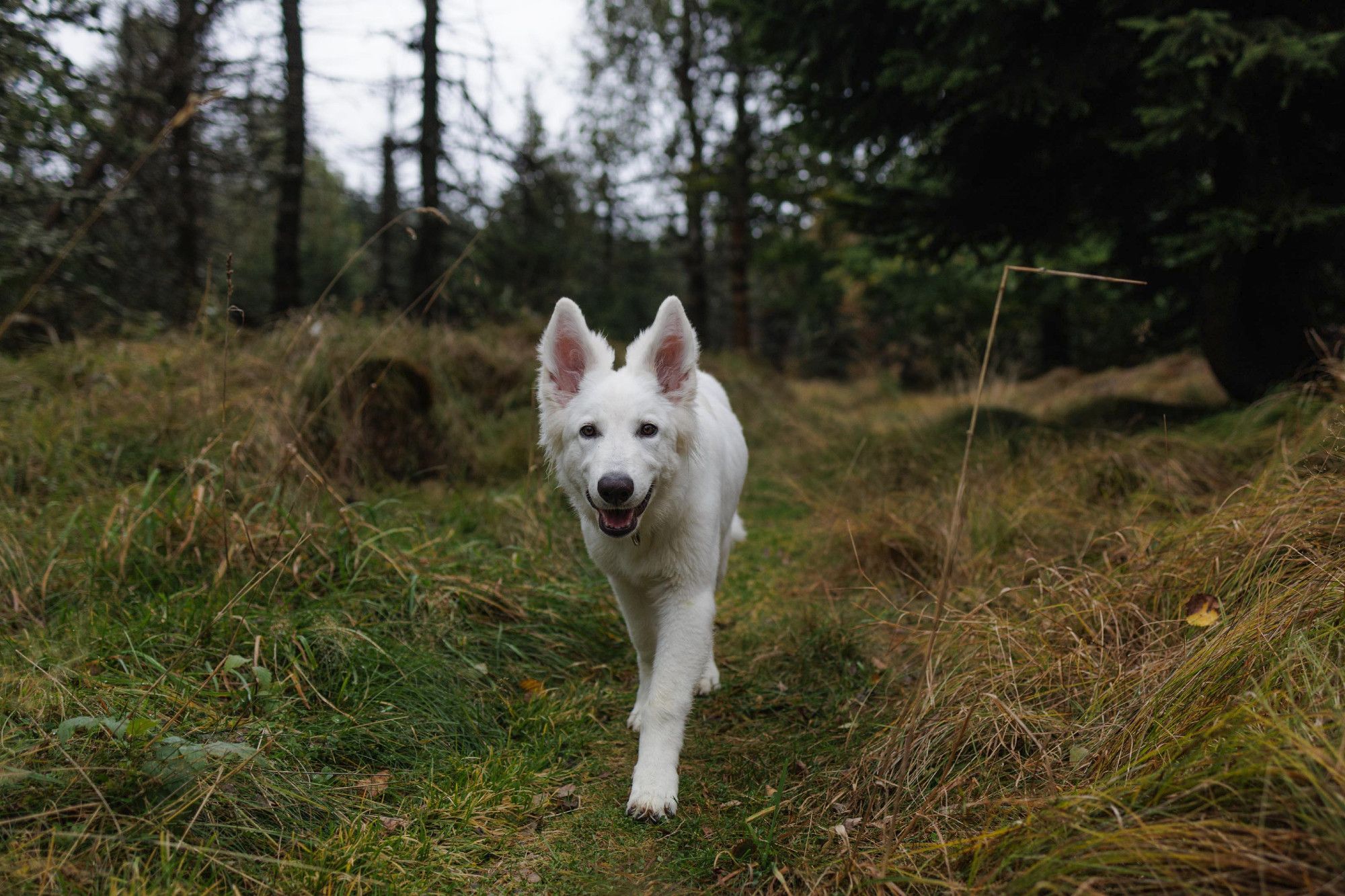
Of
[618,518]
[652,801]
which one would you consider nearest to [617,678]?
[652,801]

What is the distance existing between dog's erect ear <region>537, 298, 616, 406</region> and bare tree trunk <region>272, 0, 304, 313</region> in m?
8.56

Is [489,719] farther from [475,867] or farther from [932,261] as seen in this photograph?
[932,261]

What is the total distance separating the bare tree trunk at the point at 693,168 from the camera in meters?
15.2

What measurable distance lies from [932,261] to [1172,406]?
8.37 ft

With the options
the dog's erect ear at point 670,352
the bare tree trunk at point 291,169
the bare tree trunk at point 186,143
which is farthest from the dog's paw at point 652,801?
the bare tree trunk at point 291,169

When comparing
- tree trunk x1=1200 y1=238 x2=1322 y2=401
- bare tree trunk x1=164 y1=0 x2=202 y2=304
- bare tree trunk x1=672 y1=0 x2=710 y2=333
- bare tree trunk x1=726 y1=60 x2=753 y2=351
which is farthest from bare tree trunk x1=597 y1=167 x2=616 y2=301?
tree trunk x1=1200 y1=238 x2=1322 y2=401

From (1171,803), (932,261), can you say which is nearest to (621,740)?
(1171,803)

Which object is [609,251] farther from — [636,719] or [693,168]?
[636,719]

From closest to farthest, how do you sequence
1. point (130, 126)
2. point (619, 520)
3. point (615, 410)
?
point (619, 520)
point (615, 410)
point (130, 126)

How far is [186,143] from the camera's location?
11633 mm

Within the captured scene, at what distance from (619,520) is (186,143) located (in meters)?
12.5

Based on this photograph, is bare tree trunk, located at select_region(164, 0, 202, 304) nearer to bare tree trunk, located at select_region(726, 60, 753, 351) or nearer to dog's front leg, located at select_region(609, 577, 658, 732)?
dog's front leg, located at select_region(609, 577, 658, 732)

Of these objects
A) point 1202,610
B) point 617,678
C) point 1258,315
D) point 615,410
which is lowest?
point 617,678

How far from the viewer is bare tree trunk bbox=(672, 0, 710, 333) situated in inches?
598
